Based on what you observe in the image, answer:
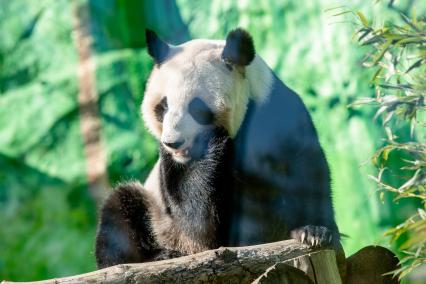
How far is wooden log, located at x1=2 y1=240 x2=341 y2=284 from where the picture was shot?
2.42 m

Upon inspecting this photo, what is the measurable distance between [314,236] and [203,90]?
0.81 m

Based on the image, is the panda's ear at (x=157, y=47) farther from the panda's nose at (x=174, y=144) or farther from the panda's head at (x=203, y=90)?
the panda's nose at (x=174, y=144)

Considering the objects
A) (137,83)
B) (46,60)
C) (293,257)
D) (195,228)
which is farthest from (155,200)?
(46,60)

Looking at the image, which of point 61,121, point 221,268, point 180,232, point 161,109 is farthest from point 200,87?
point 61,121

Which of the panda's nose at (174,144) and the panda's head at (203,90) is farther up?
the panda's head at (203,90)

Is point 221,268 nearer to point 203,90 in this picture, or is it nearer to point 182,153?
point 182,153

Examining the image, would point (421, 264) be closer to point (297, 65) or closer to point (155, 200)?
point (155, 200)

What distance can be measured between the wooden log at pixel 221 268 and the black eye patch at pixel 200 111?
0.77 m

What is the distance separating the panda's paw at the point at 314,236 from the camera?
296 cm

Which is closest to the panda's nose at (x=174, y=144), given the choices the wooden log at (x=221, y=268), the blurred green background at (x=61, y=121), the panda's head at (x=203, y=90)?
the panda's head at (x=203, y=90)

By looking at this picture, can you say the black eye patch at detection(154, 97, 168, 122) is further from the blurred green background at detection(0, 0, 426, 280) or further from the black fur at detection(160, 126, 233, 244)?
the blurred green background at detection(0, 0, 426, 280)

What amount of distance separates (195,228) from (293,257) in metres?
0.73

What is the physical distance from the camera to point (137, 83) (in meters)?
5.39

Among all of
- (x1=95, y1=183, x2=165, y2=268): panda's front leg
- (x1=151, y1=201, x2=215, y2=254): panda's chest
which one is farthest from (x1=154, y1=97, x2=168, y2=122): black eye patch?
(x1=95, y1=183, x2=165, y2=268): panda's front leg
